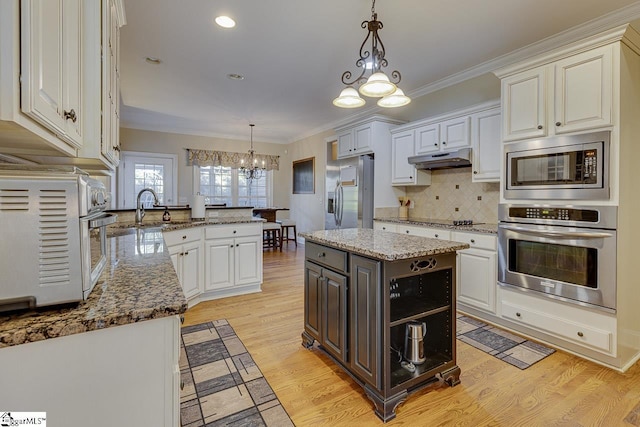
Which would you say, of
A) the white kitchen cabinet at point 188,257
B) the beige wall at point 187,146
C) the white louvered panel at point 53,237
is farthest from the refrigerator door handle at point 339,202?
the white louvered panel at point 53,237

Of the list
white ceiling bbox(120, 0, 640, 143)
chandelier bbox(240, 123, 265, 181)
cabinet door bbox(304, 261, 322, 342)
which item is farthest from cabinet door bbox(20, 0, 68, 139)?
chandelier bbox(240, 123, 265, 181)

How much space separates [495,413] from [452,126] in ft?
9.19

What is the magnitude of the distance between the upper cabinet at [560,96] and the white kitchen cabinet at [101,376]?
9.45 feet

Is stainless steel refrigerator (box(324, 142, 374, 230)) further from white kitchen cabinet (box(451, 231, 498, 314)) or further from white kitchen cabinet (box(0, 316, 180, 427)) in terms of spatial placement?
white kitchen cabinet (box(0, 316, 180, 427))

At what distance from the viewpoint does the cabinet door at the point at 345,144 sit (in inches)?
187

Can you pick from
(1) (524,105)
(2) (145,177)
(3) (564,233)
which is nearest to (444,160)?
(1) (524,105)

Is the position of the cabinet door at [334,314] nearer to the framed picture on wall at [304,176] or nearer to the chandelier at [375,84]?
the chandelier at [375,84]

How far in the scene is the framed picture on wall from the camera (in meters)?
7.02

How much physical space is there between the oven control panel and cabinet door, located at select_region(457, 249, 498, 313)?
447 millimetres

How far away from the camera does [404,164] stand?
4.12 metres

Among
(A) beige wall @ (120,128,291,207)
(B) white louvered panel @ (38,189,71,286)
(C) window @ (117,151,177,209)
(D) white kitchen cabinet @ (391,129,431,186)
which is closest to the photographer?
(B) white louvered panel @ (38,189,71,286)

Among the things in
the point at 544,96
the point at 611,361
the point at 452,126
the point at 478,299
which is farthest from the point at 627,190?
the point at 452,126

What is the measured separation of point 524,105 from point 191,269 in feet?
11.5

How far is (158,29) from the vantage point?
2.85m
